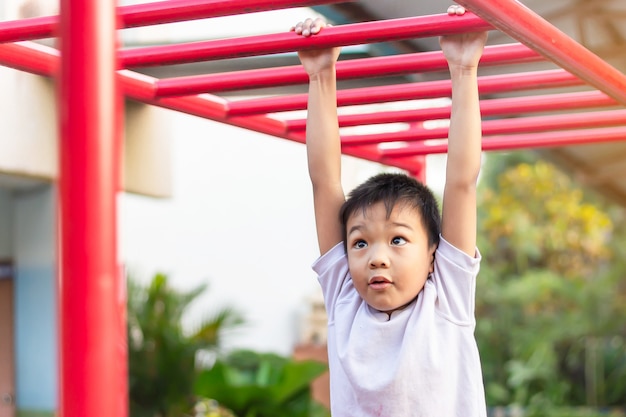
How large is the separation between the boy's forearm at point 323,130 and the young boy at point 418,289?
0.33 ft

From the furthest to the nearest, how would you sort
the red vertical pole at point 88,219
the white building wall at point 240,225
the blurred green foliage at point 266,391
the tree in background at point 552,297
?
1. the tree in background at point 552,297
2. the white building wall at point 240,225
3. the blurred green foliage at point 266,391
4. the red vertical pole at point 88,219

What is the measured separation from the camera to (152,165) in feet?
13.4

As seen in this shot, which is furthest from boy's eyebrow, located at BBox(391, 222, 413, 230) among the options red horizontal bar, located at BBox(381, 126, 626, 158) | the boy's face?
red horizontal bar, located at BBox(381, 126, 626, 158)

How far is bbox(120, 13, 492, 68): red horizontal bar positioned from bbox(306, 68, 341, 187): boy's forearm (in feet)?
0.36

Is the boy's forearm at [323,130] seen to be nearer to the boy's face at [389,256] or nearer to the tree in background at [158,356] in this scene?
the boy's face at [389,256]

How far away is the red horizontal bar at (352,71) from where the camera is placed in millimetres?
1643

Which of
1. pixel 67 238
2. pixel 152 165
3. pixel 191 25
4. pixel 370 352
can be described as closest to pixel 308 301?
pixel 191 25

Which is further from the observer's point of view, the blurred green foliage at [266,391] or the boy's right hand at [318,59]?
the blurred green foliage at [266,391]

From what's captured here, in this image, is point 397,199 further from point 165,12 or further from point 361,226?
point 165,12

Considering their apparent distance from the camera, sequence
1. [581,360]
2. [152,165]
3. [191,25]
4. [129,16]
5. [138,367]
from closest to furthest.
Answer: [129,16] < [152,165] < [138,367] < [191,25] < [581,360]

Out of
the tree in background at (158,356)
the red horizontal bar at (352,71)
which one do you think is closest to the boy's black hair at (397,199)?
the red horizontal bar at (352,71)

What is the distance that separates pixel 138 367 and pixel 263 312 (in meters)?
3.67

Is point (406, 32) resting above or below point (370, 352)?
above

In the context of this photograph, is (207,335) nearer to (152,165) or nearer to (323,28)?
(152,165)
